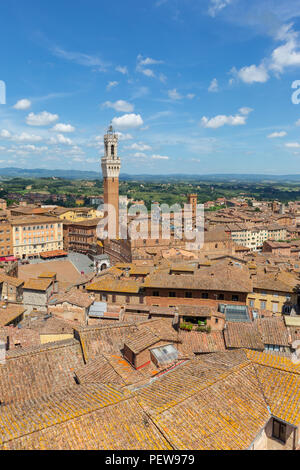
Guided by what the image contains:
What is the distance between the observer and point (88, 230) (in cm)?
7375

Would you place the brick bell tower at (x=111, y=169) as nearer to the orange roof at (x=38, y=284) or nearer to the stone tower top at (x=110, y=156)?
the stone tower top at (x=110, y=156)

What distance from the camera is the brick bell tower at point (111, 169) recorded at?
67.2 metres

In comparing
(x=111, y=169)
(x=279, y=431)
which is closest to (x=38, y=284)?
(x=279, y=431)

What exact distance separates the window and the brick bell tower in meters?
57.7

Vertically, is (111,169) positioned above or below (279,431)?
above

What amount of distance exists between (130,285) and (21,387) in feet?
51.3

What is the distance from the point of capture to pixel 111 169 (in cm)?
6775

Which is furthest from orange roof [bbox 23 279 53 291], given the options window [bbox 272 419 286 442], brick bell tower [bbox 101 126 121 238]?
brick bell tower [bbox 101 126 121 238]

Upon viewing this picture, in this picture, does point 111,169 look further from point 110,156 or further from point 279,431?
point 279,431

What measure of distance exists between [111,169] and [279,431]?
62.3m

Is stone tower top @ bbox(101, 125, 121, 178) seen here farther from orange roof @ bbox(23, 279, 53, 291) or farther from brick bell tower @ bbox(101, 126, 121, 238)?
orange roof @ bbox(23, 279, 53, 291)

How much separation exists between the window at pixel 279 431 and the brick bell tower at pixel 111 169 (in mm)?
57728
